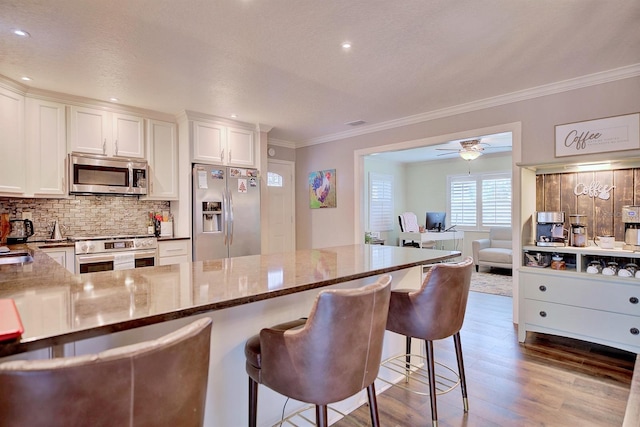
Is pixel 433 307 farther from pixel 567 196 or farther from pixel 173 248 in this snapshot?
pixel 173 248

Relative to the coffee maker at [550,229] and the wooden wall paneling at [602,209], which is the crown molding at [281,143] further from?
the wooden wall paneling at [602,209]

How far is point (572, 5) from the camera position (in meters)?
2.08

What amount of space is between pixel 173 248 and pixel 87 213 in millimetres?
1067

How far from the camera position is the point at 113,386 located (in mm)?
699

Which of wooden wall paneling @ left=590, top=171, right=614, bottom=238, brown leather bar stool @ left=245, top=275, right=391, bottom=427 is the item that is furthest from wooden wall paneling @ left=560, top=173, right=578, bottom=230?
brown leather bar stool @ left=245, top=275, right=391, bottom=427

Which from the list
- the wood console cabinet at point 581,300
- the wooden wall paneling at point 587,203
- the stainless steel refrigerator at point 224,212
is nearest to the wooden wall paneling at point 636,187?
the wooden wall paneling at point 587,203

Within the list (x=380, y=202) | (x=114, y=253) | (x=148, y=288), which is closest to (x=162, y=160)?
(x=114, y=253)

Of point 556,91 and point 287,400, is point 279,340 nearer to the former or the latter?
point 287,400

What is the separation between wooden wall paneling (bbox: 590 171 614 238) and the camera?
311 centimetres

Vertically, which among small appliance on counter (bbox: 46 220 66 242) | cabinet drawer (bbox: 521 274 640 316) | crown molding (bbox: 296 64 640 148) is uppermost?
crown molding (bbox: 296 64 640 148)

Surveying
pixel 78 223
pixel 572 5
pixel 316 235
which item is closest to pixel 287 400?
pixel 572 5

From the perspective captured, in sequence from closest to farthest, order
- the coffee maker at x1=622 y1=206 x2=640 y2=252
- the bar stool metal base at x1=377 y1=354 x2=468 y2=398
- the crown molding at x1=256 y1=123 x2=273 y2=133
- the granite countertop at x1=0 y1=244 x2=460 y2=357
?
the granite countertop at x1=0 y1=244 x2=460 y2=357
the bar stool metal base at x1=377 y1=354 x2=468 y2=398
the coffee maker at x1=622 y1=206 x2=640 y2=252
the crown molding at x1=256 y1=123 x2=273 y2=133

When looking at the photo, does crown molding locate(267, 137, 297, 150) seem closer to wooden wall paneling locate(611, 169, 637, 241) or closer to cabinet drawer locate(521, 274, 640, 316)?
cabinet drawer locate(521, 274, 640, 316)

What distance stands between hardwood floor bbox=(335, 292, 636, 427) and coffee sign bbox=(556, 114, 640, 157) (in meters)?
1.78
